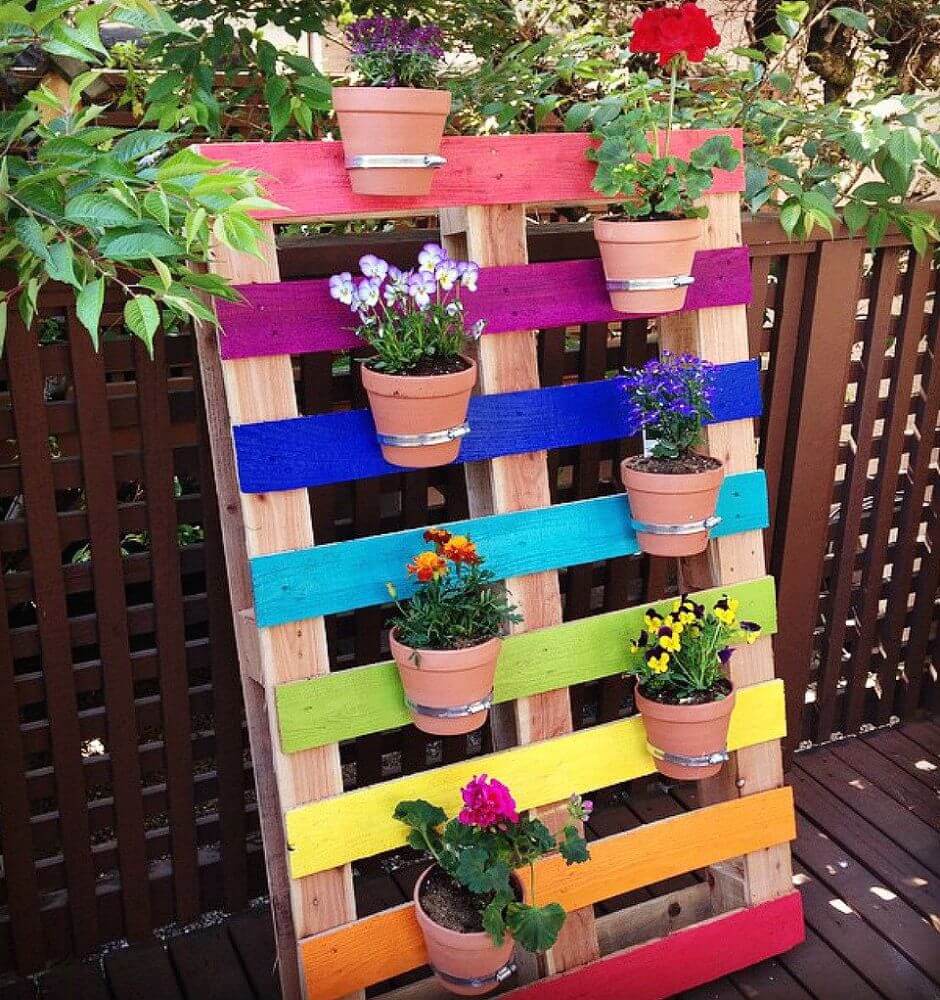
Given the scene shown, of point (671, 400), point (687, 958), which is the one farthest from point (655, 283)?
point (687, 958)

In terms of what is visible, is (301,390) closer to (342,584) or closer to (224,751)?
(342,584)

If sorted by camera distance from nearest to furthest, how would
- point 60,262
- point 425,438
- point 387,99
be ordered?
point 60,262 → point 387,99 → point 425,438

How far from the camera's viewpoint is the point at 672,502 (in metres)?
2.15

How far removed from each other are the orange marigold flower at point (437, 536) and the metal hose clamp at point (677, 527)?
16.6 inches

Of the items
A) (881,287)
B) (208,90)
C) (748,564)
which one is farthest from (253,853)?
(881,287)

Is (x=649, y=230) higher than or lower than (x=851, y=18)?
lower

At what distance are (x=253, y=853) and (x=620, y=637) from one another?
105 cm

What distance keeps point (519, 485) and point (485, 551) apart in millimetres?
148

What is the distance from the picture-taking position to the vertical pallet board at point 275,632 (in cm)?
190

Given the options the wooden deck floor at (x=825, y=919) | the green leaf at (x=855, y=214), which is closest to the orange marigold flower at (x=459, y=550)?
the wooden deck floor at (x=825, y=919)

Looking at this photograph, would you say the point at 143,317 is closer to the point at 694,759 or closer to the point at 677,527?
the point at 677,527

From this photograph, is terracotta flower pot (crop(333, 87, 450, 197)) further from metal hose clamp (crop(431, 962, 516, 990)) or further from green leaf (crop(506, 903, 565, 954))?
metal hose clamp (crop(431, 962, 516, 990))

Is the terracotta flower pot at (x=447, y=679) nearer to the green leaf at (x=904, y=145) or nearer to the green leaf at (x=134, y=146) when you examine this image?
the green leaf at (x=134, y=146)

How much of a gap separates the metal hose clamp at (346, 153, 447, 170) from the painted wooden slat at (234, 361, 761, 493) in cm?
42
